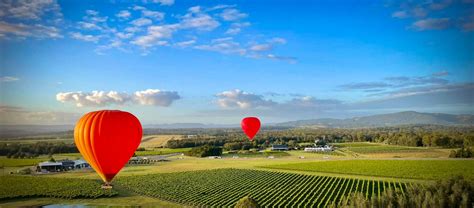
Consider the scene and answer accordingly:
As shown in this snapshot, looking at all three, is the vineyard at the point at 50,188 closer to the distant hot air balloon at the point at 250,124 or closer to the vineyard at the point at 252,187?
the vineyard at the point at 252,187

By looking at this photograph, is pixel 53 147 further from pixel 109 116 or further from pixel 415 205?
pixel 415 205

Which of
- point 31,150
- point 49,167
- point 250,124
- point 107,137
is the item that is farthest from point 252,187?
point 31,150

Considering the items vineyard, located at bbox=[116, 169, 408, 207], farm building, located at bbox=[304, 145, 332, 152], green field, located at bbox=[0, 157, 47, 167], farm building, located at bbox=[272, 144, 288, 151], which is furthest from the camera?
farm building, located at bbox=[272, 144, 288, 151]

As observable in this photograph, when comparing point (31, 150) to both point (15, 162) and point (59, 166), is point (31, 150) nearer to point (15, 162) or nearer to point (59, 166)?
point (15, 162)

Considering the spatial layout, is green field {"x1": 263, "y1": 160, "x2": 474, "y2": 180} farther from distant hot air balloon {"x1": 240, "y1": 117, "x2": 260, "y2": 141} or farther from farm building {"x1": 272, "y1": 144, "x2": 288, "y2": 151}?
farm building {"x1": 272, "y1": 144, "x2": 288, "y2": 151}

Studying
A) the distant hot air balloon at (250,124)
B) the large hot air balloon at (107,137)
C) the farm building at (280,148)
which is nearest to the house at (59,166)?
the distant hot air balloon at (250,124)

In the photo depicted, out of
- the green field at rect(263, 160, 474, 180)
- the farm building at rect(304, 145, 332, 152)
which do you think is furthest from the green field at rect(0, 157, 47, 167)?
the farm building at rect(304, 145, 332, 152)
